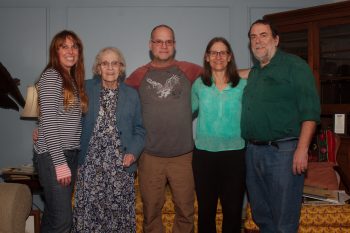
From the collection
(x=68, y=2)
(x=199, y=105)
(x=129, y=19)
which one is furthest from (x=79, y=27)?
(x=199, y=105)

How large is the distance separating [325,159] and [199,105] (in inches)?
57.2

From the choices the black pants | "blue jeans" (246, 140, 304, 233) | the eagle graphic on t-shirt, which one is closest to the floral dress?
the eagle graphic on t-shirt

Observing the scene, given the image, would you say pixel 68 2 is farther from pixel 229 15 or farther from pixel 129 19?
pixel 229 15

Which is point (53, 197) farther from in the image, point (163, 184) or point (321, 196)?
point (321, 196)

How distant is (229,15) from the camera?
3.87 m

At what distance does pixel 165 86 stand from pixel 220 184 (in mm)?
791

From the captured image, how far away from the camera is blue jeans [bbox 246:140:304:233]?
2.21 m

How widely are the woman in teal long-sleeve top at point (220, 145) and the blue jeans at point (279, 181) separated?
13 cm

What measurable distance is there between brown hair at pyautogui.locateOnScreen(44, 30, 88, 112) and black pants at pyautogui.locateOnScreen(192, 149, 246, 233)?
0.87 m

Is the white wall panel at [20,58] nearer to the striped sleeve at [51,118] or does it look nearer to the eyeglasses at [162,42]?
the eyeglasses at [162,42]

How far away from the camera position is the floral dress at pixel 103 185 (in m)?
2.37

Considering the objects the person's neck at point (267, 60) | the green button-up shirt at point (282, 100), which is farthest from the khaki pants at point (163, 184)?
the person's neck at point (267, 60)

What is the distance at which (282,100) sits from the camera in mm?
2227

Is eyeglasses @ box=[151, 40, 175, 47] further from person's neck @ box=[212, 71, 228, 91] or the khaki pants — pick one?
the khaki pants
